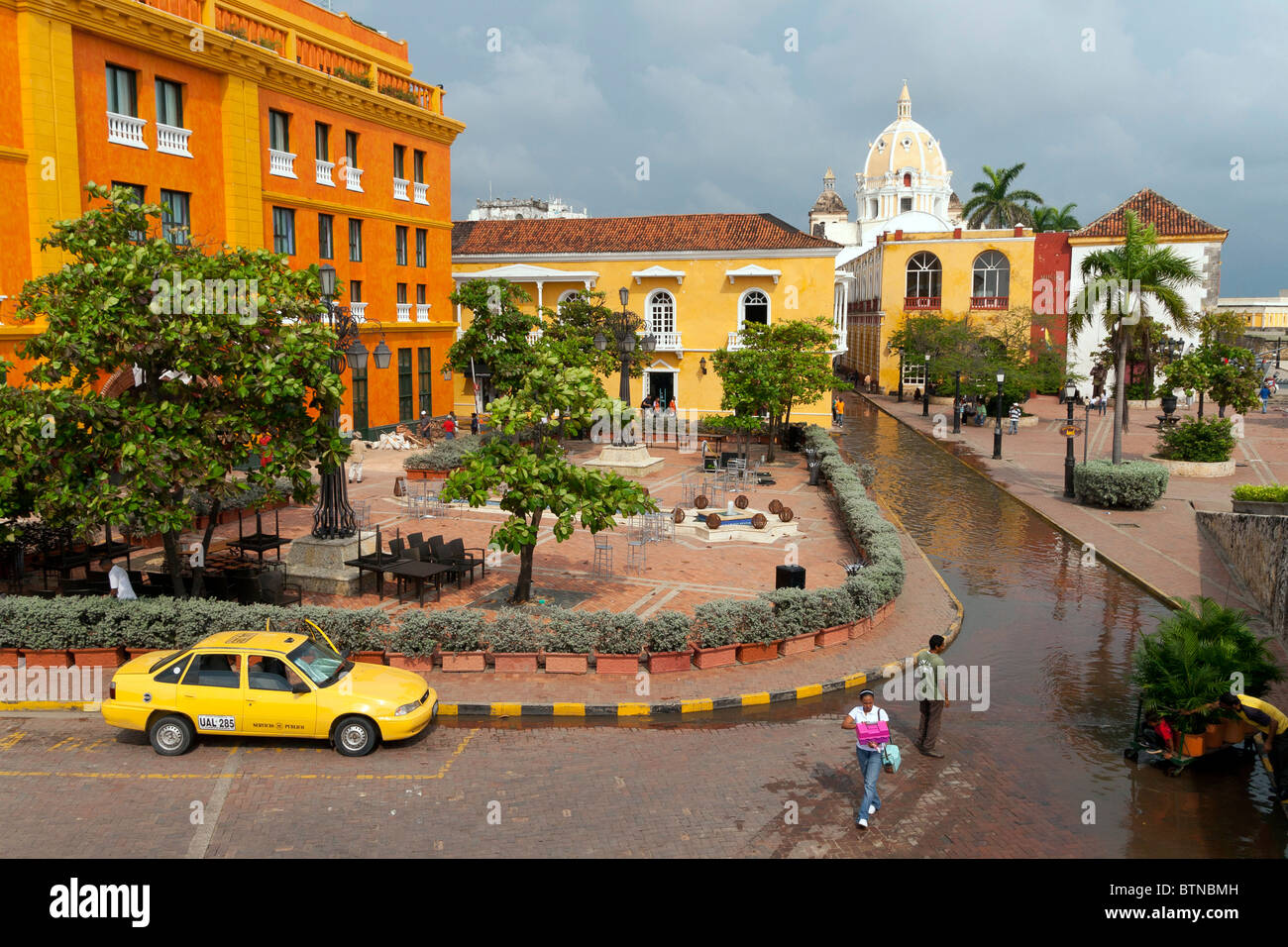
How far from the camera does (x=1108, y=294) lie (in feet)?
85.9

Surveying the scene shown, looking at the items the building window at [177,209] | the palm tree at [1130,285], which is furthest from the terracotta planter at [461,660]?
the palm tree at [1130,285]

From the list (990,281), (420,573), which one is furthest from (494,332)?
(990,281)

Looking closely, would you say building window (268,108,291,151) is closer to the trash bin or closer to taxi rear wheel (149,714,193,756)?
the trash bin

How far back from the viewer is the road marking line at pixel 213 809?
27.8 feet

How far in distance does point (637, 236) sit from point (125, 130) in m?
23.8

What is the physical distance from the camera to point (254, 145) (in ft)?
92.7

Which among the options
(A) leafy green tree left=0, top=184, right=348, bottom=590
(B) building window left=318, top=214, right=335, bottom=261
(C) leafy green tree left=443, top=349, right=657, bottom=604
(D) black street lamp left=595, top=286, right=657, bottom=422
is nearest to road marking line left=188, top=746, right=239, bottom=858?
Result: (A) leafy green tree left=0, top=184, right=348, bottom=590

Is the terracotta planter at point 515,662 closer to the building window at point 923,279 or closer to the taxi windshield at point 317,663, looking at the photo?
the taxi windshield at point 317,663

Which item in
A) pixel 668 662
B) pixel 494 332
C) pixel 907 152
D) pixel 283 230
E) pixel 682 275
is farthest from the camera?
pixel 907 152

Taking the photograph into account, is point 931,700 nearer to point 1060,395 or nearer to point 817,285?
point 817,285

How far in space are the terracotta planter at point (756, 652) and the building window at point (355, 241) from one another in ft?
82.8

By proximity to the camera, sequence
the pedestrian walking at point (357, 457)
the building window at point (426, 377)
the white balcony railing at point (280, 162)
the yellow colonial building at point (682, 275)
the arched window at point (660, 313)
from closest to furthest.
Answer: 1. the pedestrian walking at point (357, 457)
2. the white balcony railing at point (280, 162)
3. the building window at point (426, 377)
4. the yellow colonial building at point (682, 275)
5. the arched window at point (660, 313)

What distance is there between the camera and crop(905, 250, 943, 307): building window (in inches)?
2291

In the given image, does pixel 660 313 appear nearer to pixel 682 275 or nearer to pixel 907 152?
pixel 682 275
